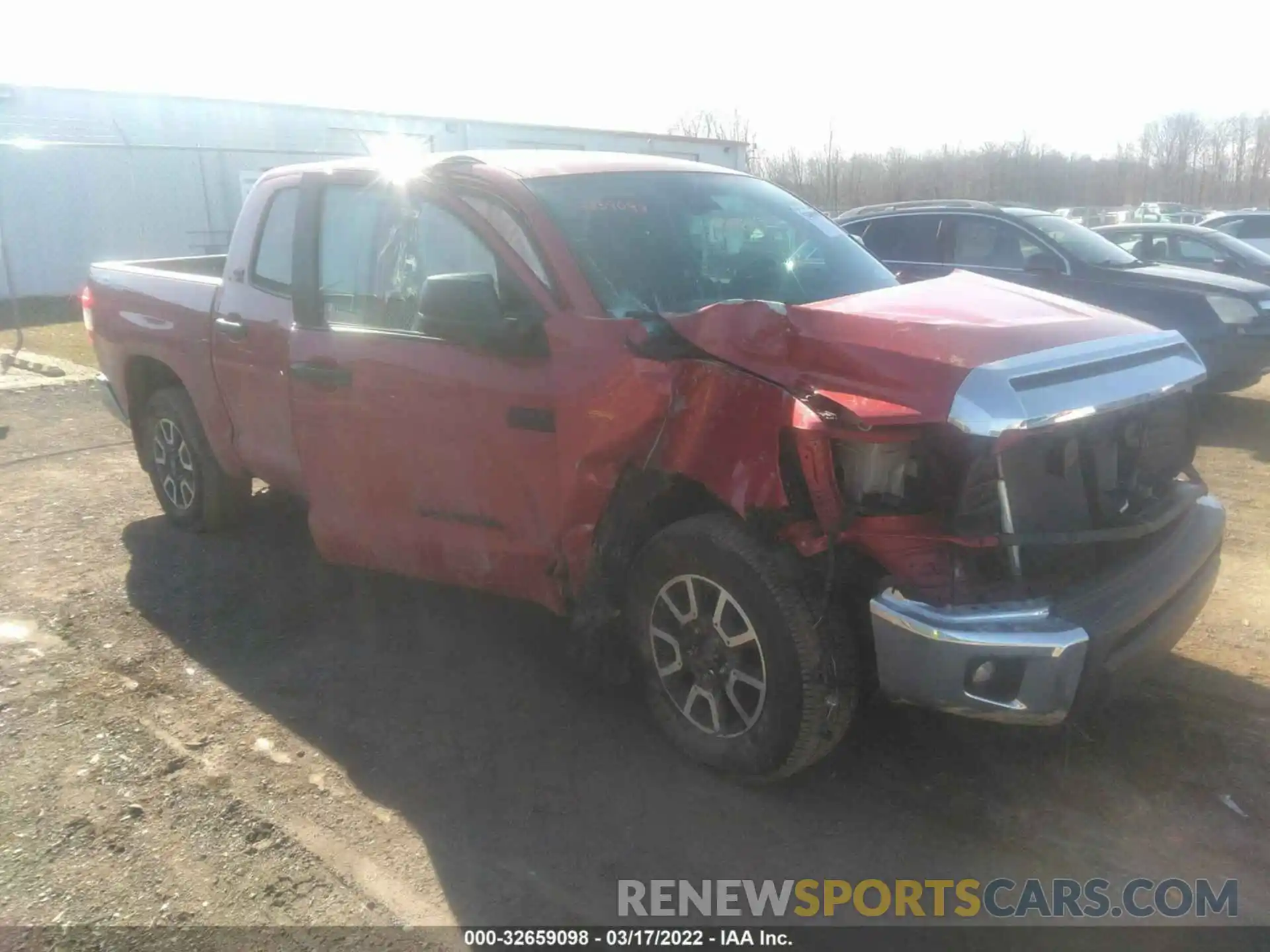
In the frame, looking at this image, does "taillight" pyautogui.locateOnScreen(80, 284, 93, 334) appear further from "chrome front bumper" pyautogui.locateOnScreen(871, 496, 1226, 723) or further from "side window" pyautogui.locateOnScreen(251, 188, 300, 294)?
"chrome front bumper" pyautogui.locateOnScreen(871, 496, 1226, 723)

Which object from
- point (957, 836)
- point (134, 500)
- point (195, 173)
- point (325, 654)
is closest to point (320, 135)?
point (195, 173)

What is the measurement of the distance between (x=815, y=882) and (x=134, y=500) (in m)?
5.49

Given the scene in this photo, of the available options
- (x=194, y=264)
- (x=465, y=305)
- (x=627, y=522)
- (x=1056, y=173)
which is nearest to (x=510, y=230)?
(x=465, y=305)

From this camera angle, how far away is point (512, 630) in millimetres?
4652

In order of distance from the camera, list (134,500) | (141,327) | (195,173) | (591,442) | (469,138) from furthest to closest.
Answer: (469,138)
(195,173)
(134,500)
(141,327)
(591,442)

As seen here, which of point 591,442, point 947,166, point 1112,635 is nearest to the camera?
point 1112,635

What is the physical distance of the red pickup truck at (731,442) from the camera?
2910 mm

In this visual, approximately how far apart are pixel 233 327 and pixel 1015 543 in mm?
3749

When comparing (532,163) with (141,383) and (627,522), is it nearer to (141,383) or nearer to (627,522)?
(627,522)

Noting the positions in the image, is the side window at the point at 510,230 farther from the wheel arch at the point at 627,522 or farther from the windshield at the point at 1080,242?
the windshield at the point at 1080,242

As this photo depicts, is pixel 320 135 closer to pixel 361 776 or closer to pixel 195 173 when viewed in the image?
pixel 195 173

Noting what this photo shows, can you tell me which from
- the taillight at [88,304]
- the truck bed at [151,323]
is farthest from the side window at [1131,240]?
the taillight at [88,304]

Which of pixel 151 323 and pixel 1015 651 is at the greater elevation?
pixel 151 323

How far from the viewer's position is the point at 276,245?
4.91 m
